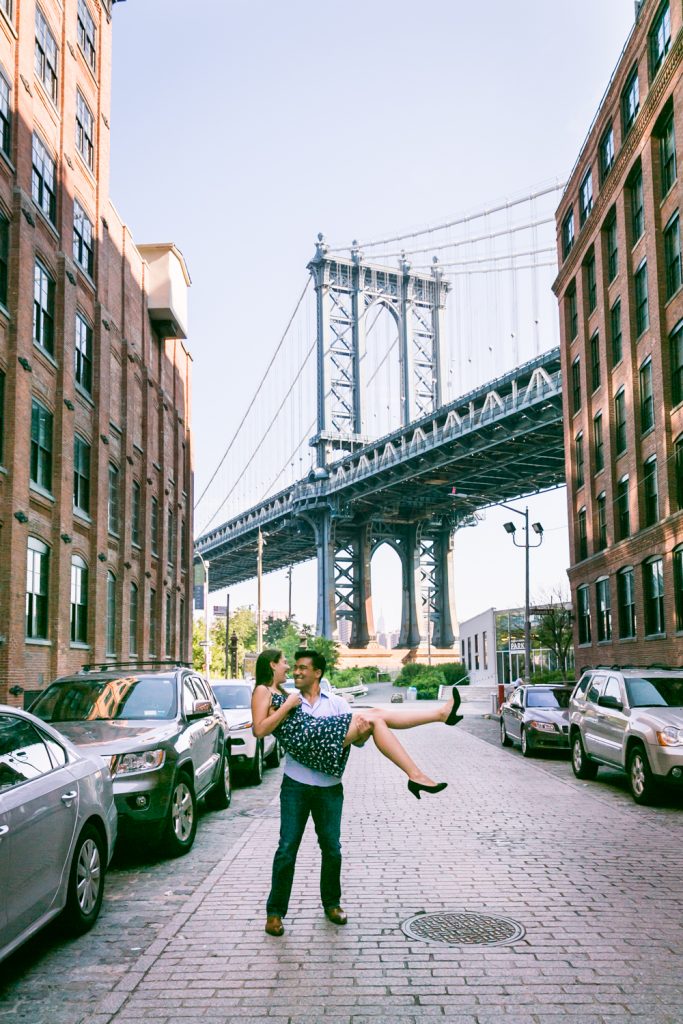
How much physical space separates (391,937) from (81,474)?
2026 cm

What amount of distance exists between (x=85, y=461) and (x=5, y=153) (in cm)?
770

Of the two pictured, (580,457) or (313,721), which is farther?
(580,457)

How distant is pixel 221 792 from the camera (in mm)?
12312

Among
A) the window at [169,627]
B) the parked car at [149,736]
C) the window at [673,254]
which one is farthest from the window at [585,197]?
the parked car at [149,736]

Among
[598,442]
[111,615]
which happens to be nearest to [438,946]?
[111,615]

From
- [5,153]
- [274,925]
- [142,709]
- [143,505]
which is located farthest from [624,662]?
[274,925]

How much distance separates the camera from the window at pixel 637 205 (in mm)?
30938

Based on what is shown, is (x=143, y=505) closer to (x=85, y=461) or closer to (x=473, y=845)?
(x=85, y=461)

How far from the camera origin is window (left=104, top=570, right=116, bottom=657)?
89.8ft

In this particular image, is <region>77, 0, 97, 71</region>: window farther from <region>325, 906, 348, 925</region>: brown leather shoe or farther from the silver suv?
<region>325, 906, 348, 925</region>: brown leather shoe

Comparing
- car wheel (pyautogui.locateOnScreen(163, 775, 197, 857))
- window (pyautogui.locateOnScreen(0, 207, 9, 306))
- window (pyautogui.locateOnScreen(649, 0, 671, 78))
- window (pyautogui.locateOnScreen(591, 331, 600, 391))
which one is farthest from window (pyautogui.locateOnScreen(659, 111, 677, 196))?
car wheel (pyautogui.locateOnScreen(163, 775, 197, 857))

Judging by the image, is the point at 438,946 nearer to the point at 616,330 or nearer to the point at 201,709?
the point at 201,709

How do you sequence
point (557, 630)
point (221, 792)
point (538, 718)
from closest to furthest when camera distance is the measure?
point (221, 792), point (538, 718), point (557, 630)

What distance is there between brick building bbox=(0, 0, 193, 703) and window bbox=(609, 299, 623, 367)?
14.1 meters
